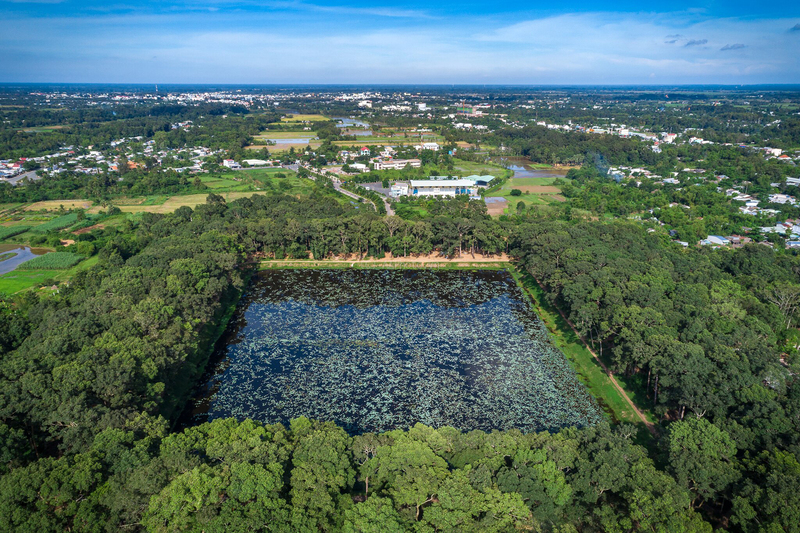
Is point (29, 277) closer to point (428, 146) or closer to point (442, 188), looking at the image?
point (442, 188)

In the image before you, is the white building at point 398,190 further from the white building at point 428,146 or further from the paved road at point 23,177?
the paved road at point 23,177

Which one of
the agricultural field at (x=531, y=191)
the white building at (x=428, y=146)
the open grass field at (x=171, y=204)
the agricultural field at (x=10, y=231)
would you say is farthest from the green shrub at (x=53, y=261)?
the white building at (x=428, y=146)

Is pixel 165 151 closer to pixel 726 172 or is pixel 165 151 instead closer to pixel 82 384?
pixel 82 384

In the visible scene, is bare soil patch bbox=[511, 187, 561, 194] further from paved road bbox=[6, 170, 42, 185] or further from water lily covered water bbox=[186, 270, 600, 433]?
paved road bbox=[6, 170, 42, 185]

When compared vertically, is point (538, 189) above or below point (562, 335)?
above

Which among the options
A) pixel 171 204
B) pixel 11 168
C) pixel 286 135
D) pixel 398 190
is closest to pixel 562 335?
pixel 398 190

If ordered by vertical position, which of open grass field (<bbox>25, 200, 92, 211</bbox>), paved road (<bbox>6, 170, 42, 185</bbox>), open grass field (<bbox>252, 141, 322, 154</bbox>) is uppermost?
open grass field (<bbox>252, 141, 322, 154</bbox>)

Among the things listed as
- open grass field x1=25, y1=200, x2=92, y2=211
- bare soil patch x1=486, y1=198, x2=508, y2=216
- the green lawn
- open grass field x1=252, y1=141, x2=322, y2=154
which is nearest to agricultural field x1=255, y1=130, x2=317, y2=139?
open grass field x1=252, y1=141, x2=322, y2=154
